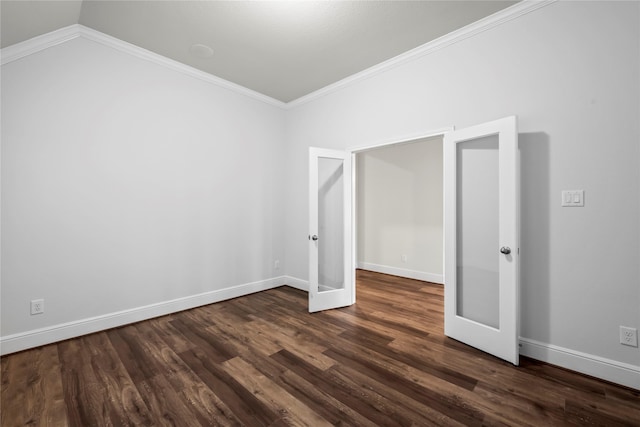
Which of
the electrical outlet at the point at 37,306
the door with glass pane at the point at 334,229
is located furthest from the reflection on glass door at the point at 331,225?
the electrical outlet at the point at 37,306

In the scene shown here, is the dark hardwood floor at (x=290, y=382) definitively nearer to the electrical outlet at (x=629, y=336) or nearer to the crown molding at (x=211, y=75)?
the electrical outlet at (x=629, y=336)

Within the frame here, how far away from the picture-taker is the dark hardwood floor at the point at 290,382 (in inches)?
65.2

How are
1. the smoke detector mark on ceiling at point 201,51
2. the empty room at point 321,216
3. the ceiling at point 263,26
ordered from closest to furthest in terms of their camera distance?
the empty room at point 321,216 < the ceiling at point 263,26 < the smoke detector mark on ceiling at point 201,51

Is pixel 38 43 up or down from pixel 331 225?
up

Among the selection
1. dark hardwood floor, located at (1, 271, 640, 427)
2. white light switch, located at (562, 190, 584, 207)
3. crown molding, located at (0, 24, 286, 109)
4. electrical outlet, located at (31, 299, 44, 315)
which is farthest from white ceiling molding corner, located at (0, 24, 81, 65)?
white light switch, located at (562, 190, 584, 207)

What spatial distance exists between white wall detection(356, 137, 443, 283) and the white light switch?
260 cm

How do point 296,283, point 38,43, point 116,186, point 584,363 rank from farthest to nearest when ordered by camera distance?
point 296,283
point 116,186
point 38,43
point 584,363

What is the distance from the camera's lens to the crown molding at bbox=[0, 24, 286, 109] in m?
2.39

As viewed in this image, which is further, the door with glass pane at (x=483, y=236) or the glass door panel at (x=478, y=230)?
the glass door panel at (x=478, y=230)

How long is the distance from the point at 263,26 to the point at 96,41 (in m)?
1.71

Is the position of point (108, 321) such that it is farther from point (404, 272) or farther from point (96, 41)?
point (404, 272)

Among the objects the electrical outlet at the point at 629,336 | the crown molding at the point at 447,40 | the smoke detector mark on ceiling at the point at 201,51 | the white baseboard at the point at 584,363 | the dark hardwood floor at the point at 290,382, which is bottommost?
the dark hardwood floor at the point at 290,382

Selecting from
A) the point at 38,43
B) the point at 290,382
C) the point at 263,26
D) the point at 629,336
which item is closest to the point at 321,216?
the point at 290,382

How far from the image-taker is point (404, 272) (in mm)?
5168
